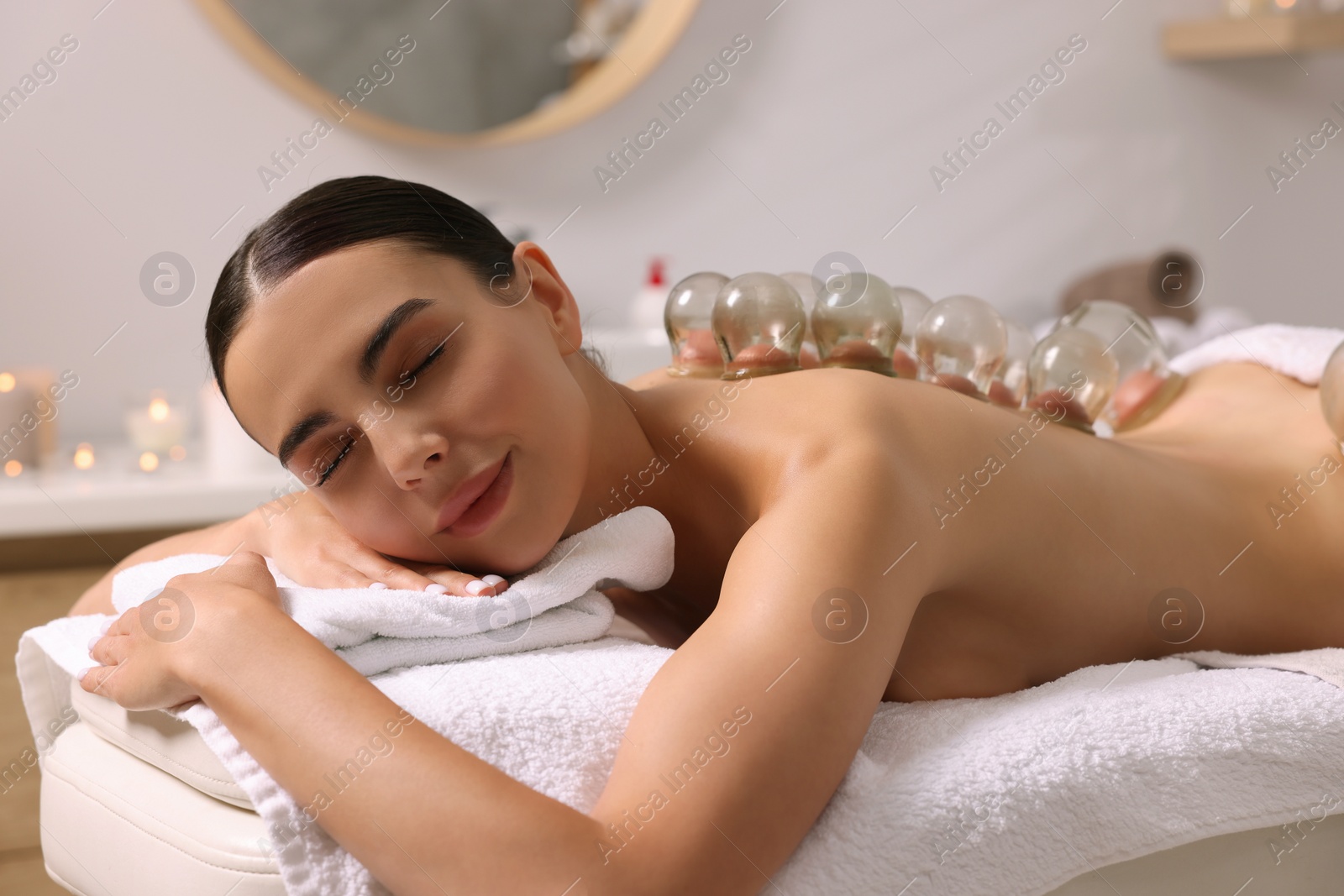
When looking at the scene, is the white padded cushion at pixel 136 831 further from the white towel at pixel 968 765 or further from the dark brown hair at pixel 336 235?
the dark brown hair at pixel 336 235

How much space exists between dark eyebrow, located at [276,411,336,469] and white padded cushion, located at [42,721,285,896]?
0.19 m

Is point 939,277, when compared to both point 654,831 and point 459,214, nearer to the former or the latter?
point 459,214

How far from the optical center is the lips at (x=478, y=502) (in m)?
0.66

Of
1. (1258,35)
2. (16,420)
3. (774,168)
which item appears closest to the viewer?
(16,420)

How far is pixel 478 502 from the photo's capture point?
67 cm

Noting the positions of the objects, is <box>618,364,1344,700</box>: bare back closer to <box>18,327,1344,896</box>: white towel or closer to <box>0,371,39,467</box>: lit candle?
<box>18,327,1344,896</box>: white towel

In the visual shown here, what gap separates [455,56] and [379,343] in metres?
1.30

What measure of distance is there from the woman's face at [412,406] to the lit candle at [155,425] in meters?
0.90

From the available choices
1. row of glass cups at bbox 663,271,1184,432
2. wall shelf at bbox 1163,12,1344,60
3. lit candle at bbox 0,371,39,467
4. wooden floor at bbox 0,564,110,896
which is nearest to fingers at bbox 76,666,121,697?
row of glass cups at bbox 663,271,1184,432

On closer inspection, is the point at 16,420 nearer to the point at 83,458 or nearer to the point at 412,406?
the point at 83,458

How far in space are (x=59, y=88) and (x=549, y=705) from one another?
147 centimetres

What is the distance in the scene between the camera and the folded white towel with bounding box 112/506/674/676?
2.01 feet

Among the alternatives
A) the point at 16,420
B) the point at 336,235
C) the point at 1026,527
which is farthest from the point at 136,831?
the point at 16,420

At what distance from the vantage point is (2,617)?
4.38 ft
